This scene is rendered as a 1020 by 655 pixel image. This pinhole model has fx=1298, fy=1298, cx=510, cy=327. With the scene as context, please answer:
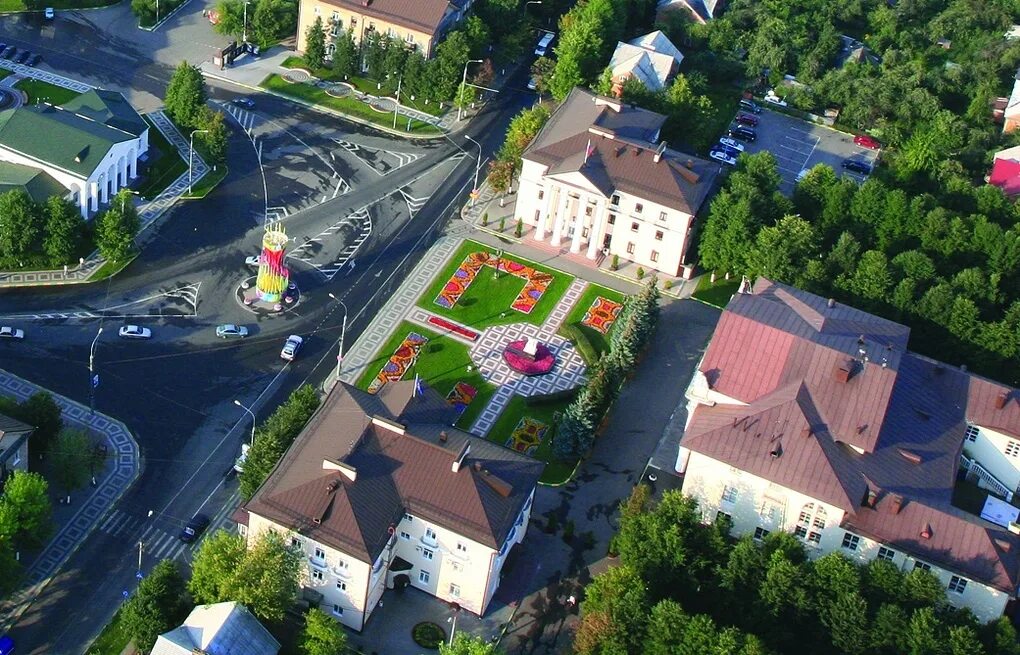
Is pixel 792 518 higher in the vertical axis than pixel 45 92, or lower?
higher

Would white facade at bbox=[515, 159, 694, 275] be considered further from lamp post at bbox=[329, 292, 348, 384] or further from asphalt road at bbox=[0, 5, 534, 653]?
lamp post at bbox=[329, 292, 348, 384]

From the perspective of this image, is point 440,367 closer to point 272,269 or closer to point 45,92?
point 272,269

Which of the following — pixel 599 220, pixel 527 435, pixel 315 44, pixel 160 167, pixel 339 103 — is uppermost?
pixel 599 220

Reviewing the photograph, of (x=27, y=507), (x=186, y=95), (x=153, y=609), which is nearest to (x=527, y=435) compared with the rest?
(x=153, y=609)

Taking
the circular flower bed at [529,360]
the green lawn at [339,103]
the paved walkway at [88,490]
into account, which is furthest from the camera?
the green lawn at [339,103]

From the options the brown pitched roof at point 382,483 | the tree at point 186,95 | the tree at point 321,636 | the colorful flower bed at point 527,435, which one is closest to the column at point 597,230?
the colorful flower bed at point 527,435

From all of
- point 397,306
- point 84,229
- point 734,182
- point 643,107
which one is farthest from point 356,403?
point 643,107

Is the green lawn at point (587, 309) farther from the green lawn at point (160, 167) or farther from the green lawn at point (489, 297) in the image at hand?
the green lawn at point (160, 167)
